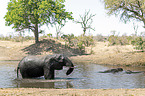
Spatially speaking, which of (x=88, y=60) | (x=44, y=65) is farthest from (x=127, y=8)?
(x=44, y=65)

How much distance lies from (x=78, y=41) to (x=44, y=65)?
22100mm

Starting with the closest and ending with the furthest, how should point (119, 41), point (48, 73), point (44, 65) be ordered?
point (48, 73) → point (44, 65) → point (119, 41)

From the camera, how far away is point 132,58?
20656mm

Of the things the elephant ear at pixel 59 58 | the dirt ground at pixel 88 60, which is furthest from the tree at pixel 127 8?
the elephant ear at pixel 59 58

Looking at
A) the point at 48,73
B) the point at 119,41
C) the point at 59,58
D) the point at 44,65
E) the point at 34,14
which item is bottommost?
the point at 48,73

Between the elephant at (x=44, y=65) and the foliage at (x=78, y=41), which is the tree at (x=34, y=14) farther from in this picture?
the elephant at (x=44, y=65)

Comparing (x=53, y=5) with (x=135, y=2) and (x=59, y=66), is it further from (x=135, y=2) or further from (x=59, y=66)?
(x=59, y=66)

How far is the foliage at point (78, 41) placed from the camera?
3099 cm

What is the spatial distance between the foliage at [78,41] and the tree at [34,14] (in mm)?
2920

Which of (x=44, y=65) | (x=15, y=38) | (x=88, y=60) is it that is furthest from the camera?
(x=15, y=38)

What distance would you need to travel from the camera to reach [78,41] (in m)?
32.5

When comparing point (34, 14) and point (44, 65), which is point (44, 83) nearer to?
point (44, 65)

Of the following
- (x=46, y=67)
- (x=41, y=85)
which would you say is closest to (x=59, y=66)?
(x=46, y=67)

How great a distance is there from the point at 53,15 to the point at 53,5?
1819 mm
